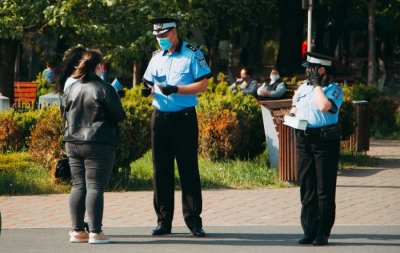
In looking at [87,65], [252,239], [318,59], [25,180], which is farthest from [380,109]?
[87,65]

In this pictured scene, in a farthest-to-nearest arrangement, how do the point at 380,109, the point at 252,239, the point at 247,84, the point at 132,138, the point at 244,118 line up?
the point at 380,109
the point at 247,84
the point at 244,118
the point at 132,138
the point at 252,239

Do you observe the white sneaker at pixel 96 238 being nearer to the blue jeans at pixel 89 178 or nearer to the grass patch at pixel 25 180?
the blue jeans at pixel 89 178

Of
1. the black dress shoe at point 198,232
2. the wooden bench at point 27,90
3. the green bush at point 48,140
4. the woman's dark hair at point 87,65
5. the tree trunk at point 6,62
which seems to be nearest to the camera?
the woman's dark hair at point 87,65

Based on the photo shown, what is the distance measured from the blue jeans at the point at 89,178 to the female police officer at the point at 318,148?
1.67 metres

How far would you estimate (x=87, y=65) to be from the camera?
6832mm

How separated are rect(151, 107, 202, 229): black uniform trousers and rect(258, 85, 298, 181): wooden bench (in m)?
2.97

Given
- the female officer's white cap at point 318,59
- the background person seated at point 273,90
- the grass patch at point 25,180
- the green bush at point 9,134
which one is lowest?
the grass patch at point 25,180

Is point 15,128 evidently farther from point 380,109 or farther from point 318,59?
point 380,109

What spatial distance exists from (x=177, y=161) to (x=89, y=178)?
2.86 ft

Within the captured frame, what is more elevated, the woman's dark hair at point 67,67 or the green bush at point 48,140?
the woman's dark hair at point 67,67

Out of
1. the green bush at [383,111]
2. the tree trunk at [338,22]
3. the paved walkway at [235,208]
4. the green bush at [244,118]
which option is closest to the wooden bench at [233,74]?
the tree trunk at [338,22]

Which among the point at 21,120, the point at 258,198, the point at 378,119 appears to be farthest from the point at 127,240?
the point at 378,119

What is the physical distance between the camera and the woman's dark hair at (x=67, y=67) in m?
7.00

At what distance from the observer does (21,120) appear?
41.5 ft
